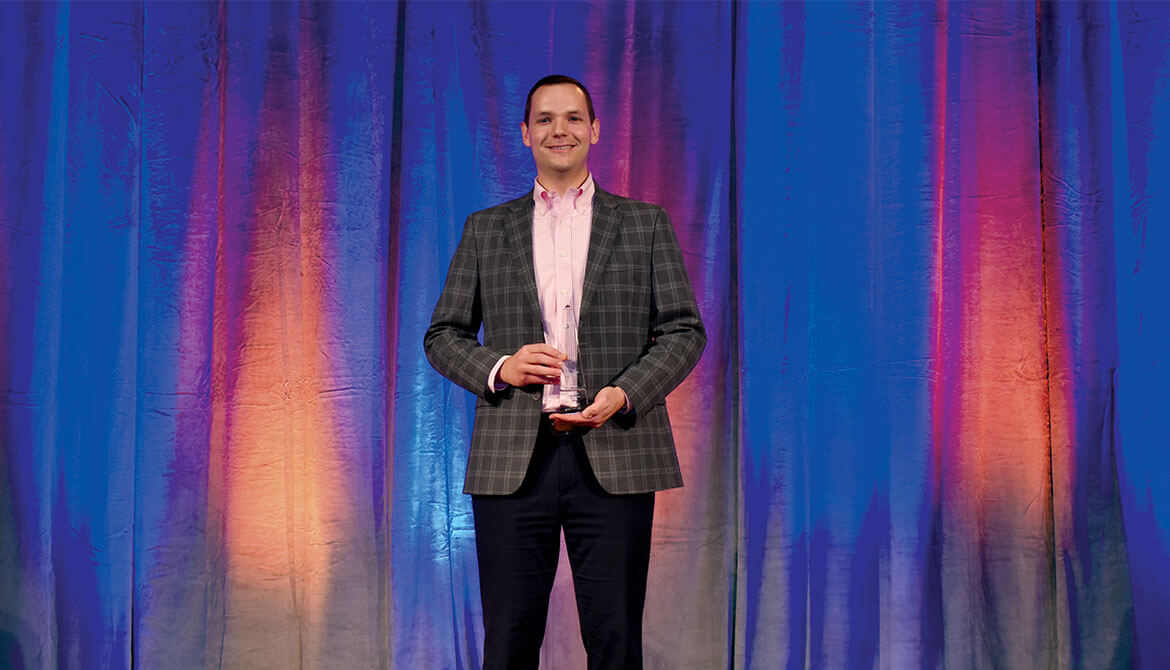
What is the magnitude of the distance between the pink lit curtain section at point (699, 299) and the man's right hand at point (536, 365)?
37.0 inches

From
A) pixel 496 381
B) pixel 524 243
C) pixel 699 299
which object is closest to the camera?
pixel 496 381

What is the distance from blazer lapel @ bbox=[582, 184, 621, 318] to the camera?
5.75 feet

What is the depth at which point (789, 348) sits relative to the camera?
2502 mm

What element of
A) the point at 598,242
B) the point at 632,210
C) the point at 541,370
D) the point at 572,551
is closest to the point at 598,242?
the point at 598,242

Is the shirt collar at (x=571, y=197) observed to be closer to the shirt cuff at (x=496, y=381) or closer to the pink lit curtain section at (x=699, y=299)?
the shirt cuff at (x=496, y=381)

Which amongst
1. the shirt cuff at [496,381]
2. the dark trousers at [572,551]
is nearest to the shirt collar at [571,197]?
the shirt cuff at [496,381]

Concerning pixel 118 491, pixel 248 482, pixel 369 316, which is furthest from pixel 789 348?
pixel 118 491

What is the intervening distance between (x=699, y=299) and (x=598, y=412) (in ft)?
3.29

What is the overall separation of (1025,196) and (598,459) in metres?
1.64

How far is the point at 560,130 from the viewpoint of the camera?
183 centimetres

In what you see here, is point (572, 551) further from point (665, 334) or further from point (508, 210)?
point (508, 210)

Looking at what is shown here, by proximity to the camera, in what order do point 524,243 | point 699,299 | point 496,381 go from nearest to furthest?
1. point 496,381
2. point 524,243
3. point 699,299

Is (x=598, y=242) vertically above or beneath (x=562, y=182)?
beneath

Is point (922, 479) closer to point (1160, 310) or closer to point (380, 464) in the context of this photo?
point (1160, 310)
